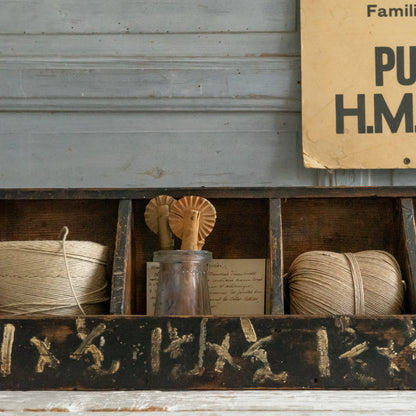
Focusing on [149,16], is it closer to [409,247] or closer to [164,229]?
[164,229]

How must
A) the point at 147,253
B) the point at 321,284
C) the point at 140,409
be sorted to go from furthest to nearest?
the point at 147,253 < the point at 321,284 < the point at 140,409

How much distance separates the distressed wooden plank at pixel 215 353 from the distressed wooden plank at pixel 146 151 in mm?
384

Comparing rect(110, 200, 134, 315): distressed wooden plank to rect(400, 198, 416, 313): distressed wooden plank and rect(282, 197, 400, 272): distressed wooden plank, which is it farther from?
rect(400, 198, 416, 313): distressed wooden plank

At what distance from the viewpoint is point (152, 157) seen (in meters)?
1.07

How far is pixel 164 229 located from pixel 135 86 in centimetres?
34

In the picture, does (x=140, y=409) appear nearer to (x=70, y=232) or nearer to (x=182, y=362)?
(x=182, y=362)

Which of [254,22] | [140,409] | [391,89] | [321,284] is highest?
[254,22]

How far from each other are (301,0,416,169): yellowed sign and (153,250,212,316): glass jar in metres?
0.35

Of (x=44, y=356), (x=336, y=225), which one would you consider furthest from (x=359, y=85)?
(x=44, y=356)

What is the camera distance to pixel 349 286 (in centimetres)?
84

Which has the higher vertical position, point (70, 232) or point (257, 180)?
point (257, 180)

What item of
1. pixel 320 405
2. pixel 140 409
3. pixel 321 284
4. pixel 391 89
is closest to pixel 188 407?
pixel 140 409

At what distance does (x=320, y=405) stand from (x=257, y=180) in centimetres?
51

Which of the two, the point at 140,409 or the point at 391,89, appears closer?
the point at 140,409
